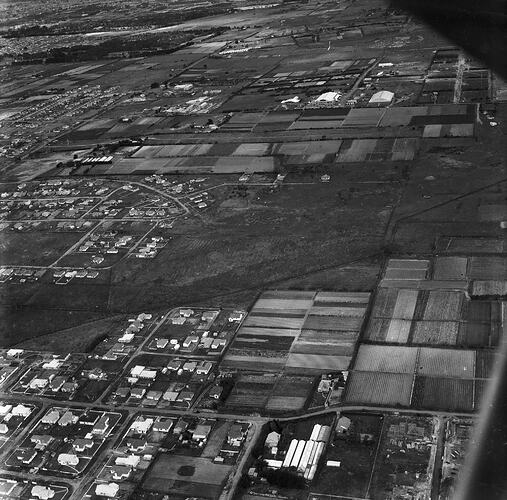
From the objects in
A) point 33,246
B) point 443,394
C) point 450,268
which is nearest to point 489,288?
point 450,268

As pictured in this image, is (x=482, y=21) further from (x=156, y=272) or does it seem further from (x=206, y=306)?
(x=156, y=272)

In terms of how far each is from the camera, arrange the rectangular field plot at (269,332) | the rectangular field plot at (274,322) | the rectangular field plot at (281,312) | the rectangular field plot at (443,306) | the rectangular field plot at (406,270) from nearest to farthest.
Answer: the rectangular field plot at (443,306), the rectangular field plot at (269,332), the rectangular field plot at (274,322), the rectangular field plot at (281,312), the rectangular field plot at (406,270)

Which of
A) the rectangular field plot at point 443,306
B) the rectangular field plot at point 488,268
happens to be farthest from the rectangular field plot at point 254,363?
the rectangular field plot at point 488,268

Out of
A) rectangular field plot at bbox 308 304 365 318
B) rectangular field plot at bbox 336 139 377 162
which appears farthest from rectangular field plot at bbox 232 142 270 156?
rectangular field plot at bbox 308 304 365 318

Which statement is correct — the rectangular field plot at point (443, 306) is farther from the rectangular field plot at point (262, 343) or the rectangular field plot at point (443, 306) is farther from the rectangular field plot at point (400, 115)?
the rectangular field plot at point (400, 115)

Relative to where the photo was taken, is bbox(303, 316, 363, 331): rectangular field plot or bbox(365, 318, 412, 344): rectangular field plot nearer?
bbox(365, 318, 412, 344): rectangular field plot

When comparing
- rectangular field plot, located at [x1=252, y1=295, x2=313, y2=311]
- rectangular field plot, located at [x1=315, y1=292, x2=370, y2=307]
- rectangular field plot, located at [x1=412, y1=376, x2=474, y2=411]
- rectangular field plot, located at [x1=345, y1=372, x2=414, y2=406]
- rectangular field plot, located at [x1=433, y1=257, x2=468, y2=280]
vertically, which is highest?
rectangular field plot, located at [x1=412, y1=376, x2=474, y2=411]

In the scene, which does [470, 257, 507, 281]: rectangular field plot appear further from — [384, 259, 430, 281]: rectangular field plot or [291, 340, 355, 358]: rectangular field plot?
[291, 340, 355, 358]: rectangular field plot
